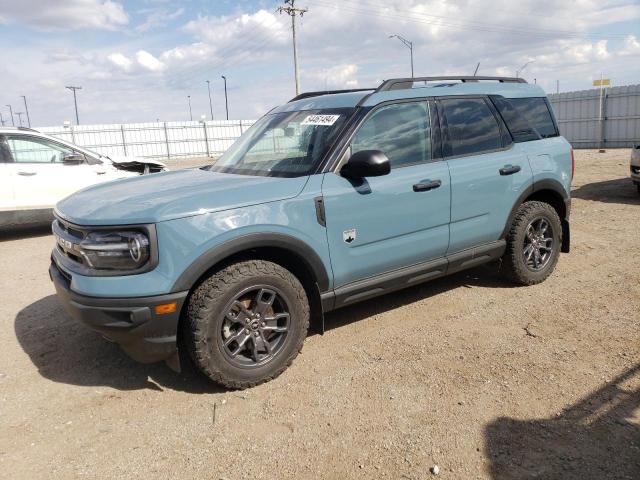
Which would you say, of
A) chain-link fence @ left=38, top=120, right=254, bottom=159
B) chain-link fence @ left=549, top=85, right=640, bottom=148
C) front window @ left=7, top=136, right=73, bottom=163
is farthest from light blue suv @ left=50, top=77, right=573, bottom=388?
chain-link fence @ left=38, top=120, right=254, bottom=159

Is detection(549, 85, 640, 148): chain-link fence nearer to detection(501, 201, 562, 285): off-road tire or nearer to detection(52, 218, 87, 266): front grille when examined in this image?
detection(501, 201, 562, 285): off-road tire

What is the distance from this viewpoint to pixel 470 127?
4.47 metres

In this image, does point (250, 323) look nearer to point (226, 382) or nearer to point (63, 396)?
point (226, 382)

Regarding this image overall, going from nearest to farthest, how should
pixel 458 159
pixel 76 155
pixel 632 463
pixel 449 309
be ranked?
pixel 632 463, pixel 458 159, pixel 449 309, pixel 76 155

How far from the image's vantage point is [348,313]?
459 centimetres

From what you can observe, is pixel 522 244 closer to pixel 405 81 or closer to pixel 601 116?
pixel 405 81

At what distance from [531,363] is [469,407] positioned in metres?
0.76

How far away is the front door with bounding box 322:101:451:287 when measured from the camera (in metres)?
3.62

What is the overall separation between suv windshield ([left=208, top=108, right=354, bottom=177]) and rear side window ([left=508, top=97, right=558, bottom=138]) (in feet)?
6.57

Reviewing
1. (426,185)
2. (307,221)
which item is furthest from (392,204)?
(307,221)

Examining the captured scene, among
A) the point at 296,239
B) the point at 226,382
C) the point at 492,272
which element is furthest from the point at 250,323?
the point at 492,272

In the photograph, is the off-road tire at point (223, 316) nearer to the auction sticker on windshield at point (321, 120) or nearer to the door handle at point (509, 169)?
the auction sticker on windshield at point (321, 120)

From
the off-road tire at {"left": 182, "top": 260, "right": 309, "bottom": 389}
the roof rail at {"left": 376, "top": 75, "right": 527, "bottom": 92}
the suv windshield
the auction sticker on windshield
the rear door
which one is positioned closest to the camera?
the off-road tire at {"left": 182, "top": 260, "right": 309, "bottom": 389}

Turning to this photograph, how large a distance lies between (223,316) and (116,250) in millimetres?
741
